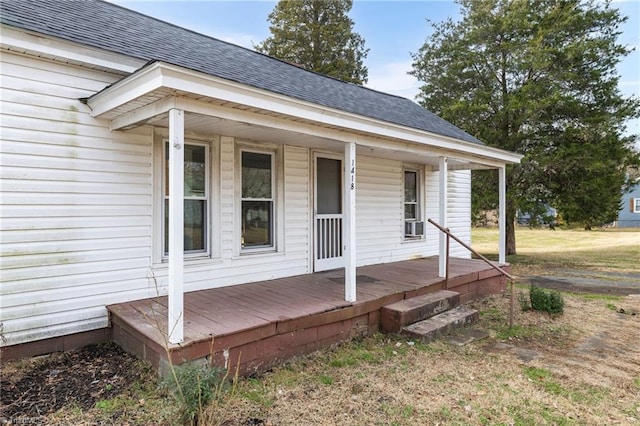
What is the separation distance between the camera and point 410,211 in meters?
8.36

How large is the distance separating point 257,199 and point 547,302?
4640mm

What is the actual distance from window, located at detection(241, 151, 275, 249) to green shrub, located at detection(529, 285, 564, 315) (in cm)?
416

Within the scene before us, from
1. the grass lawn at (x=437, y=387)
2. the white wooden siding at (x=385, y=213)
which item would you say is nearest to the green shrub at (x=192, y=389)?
the grass lawn at (x=437, y=387)

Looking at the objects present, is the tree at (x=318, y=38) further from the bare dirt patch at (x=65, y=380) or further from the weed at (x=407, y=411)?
the weed at (x=407, y=411)

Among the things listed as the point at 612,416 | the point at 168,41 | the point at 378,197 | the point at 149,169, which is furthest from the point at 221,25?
the point at 612,416

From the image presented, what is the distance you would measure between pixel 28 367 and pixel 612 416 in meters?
5.02

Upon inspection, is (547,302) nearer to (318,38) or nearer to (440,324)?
(440,324)

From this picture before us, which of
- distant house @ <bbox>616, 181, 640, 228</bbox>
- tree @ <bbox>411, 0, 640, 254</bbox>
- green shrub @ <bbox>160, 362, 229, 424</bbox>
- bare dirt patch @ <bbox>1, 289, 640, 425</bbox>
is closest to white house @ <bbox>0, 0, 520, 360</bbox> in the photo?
green shrub @ <bbox>160, 362, 229, 424</bbox>

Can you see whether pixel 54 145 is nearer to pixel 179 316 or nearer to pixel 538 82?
pixel 179 316

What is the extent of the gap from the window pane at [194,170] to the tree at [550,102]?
394 inches

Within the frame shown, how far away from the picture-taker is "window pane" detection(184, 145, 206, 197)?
4.79m

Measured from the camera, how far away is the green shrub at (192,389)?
2.50m

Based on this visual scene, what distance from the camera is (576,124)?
11570mm

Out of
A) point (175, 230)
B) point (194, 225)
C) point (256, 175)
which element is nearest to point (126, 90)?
point (175, 230)
